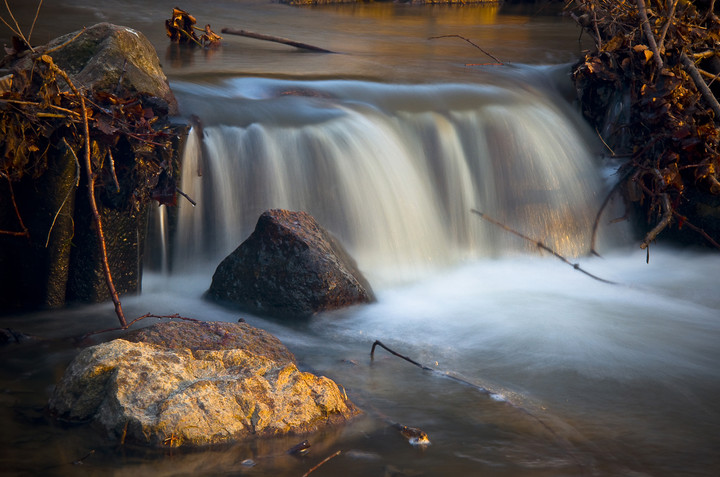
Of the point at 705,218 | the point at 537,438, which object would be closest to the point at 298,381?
the point at 537,438

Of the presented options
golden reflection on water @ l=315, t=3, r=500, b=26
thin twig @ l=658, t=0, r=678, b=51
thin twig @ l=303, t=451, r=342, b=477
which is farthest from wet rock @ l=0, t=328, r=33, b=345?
golden reflection on water @ l=315, t=3, r=500, b=26

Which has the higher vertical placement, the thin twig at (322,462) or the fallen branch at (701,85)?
the fallen branch at (701,85)

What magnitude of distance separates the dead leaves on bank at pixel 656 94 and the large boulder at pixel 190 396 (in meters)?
3.58

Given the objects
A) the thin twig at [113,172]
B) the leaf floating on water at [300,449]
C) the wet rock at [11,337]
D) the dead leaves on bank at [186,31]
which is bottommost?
the wet rock at [11,337]

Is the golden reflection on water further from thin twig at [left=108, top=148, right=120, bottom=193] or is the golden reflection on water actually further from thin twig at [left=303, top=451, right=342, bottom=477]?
thin twig at [left=303, top=451, right=342, bottom=477]

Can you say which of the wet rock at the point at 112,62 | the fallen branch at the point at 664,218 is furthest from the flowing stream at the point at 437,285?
the wet rock at the point at 112,62

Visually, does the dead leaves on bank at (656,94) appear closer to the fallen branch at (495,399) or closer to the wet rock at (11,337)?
the fallen branch at (495,399)

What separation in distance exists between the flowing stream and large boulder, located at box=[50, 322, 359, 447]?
7 centimetres

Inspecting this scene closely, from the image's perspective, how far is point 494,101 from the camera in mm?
6473

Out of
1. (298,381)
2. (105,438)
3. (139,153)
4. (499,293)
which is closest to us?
(105,438)

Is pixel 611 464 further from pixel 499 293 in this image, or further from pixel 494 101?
pixel 494 101

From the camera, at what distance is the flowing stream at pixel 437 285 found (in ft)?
8.59

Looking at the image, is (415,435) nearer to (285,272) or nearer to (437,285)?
(285,272)

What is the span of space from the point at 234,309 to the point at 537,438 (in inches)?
82.1
